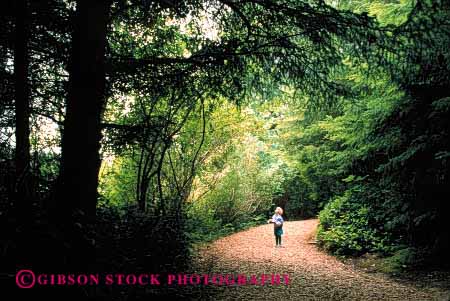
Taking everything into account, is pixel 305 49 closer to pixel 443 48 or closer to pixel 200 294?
pixel 443 48

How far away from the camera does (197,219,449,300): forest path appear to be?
17.5 feet

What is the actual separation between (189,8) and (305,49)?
193 centimetres

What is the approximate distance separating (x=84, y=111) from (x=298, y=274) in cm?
547

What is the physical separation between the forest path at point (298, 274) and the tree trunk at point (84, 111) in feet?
8.97

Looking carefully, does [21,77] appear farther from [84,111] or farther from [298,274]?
[298,274]

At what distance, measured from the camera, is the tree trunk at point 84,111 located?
3.58 metres

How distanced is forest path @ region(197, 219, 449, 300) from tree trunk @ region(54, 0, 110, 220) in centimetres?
274

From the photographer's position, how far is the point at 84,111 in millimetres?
3652

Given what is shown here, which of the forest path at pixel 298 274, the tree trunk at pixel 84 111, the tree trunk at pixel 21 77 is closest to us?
the tree trunk at pixel 84 111

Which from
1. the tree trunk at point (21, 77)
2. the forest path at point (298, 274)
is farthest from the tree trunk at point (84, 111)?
the forest path at point (298, 274)

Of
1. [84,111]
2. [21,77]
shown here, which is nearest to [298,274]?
[84,111]

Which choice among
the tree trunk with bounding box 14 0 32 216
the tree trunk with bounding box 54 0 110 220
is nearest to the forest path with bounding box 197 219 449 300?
the tree trunk with bounding box 54 0 110 220

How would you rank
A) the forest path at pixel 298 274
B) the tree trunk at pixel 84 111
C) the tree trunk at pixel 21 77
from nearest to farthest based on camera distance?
1. the tree trunk at pixel 84 111
2. the tree trunk at pixel 21 77
3. the forest path at pixel 298 274

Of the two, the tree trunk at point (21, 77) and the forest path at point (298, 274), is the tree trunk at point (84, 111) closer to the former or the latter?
the tree trunk at point (21, 77)
